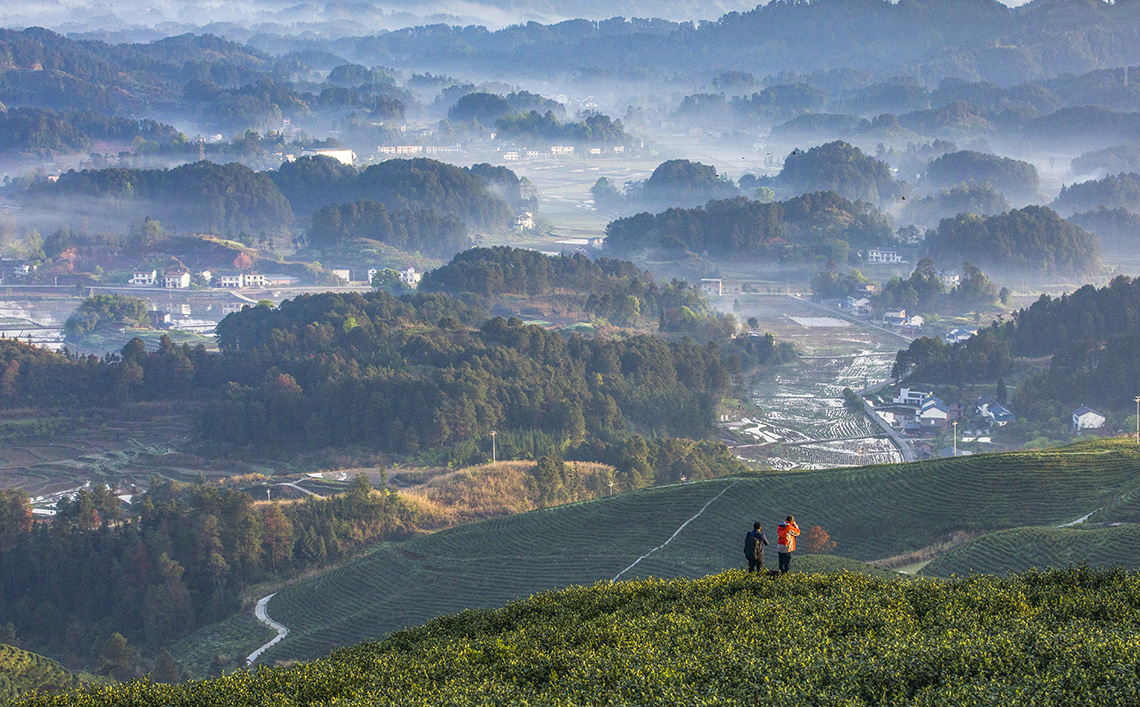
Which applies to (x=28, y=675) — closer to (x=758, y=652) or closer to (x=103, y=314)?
(x=758, y=652)

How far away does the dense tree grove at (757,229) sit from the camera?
257ft

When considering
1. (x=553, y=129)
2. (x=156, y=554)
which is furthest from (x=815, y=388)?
(x=553, y=129)

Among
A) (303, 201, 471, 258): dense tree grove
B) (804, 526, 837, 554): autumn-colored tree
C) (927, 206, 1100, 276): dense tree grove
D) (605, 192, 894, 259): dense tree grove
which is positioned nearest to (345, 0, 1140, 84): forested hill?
(605, 192, 894, 259): dense tree grove

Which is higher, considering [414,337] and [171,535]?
[414,337]

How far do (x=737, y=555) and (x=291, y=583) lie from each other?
10.7 metres

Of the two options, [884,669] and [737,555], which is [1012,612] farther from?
[737,555]

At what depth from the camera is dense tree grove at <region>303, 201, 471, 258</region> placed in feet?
275

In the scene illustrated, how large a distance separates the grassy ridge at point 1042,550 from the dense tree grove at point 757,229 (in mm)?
60110

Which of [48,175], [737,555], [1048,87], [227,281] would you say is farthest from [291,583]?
[1048,87]

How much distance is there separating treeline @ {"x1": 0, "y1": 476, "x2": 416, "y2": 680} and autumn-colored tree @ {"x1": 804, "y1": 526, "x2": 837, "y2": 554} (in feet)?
36.1

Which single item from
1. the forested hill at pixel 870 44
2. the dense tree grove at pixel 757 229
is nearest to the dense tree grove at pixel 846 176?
the dense tree grove at pixel 757 229

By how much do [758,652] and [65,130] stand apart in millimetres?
120012

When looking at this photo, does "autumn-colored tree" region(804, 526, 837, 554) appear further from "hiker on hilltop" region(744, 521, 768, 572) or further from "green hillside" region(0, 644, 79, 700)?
"green hillside" region(0, 644, 79, 700)

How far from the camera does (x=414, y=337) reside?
44062 millimetres
